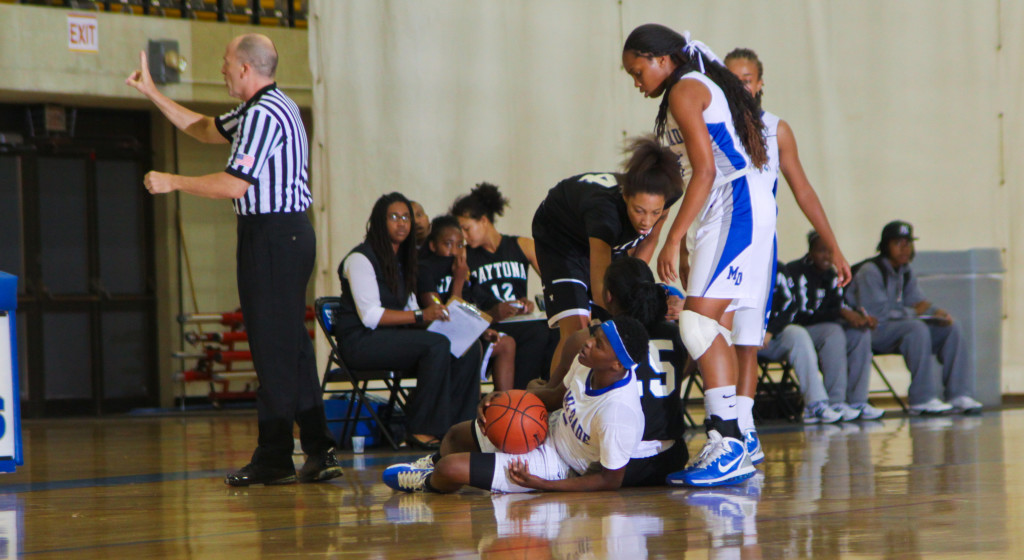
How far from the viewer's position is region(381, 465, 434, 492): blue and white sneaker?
322cm

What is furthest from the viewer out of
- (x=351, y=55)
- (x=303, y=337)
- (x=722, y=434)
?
(x=351, y=55)

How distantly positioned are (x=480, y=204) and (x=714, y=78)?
2.80m

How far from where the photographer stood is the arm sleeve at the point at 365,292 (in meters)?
5.07

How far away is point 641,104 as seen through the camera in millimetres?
7824

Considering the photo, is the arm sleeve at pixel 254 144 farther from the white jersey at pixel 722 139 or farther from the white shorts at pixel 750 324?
the white shorts at pixel 750 324

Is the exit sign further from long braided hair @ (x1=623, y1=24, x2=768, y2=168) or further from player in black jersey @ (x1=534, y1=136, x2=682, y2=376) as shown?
long braided hair @ (x1=623, y1=24, x2=768, y2=168)

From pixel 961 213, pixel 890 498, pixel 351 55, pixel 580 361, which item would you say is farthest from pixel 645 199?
pixel 961 213

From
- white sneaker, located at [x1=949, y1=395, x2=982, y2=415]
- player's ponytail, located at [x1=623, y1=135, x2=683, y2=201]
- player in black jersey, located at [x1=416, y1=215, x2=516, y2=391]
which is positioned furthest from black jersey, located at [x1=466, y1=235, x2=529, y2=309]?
white sneaker, located at [x1=949, y1=395, x2=982, y2=415]

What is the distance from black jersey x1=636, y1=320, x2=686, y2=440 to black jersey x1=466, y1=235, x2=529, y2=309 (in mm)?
2655

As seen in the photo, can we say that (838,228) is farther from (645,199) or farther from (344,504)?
(344,504)

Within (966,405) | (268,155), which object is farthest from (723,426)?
(966,405)

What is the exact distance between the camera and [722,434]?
3.24 metres

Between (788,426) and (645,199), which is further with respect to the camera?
(788,426)

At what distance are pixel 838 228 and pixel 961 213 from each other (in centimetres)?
105
